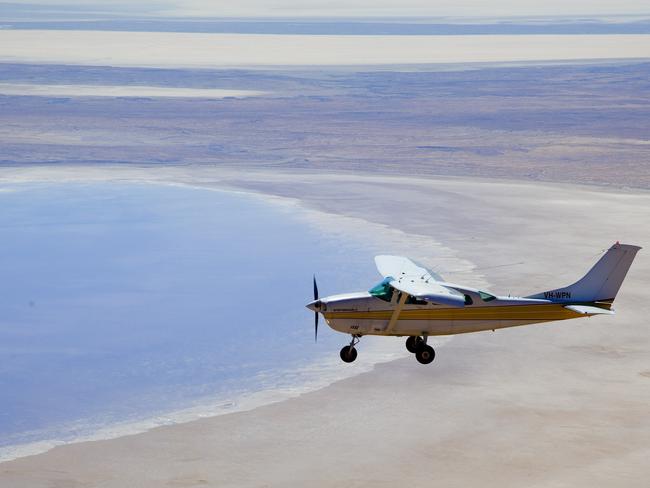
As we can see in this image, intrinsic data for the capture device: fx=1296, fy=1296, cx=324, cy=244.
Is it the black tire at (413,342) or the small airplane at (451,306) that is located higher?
the small airplane at (451,306)

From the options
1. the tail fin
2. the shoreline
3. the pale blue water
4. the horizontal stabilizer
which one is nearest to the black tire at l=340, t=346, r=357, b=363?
the shoreline

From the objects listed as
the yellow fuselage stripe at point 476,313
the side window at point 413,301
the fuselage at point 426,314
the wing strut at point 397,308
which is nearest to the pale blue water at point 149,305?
the fuselage at point 426,314

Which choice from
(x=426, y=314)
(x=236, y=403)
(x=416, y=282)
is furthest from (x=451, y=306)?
(x=236, y=403)

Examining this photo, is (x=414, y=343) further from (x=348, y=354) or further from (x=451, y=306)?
(x=451, y=306)

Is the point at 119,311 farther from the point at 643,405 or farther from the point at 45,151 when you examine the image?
the point at 45,151

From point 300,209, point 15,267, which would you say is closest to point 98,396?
point 15,267

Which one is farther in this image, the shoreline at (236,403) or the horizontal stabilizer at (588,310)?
the shoreline at (236,403)

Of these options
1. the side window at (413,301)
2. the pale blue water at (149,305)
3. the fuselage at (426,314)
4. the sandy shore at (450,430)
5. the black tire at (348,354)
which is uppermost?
the side window at (413,301)

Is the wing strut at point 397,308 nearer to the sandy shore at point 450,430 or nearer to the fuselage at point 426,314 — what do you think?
the fuselage at point 426,314
